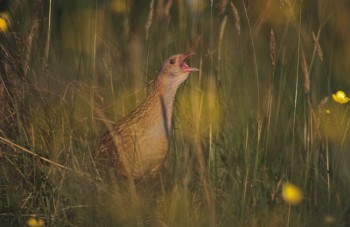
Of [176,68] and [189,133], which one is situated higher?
[176,68]

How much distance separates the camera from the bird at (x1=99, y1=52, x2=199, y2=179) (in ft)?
13.4

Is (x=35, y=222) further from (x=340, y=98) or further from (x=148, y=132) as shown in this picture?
(x=340, y=98)

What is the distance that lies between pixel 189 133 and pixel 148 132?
A: 0.84 feet

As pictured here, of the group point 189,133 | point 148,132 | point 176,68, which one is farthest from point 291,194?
point 176,68

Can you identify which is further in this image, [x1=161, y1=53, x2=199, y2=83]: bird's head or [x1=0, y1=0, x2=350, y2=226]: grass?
[x1=161, y1=53, x2=199, y2=83]: bird's head

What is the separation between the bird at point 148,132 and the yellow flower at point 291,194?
760mm

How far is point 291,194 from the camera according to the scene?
346 centimetres

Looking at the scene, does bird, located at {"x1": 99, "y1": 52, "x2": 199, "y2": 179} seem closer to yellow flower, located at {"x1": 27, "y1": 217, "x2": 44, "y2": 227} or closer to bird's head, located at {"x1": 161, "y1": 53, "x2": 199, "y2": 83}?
bird's head, located at {"x1": 161, "y1": 53, "x2": 199, "y2": 83}

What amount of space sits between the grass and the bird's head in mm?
105

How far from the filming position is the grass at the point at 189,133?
3523mm

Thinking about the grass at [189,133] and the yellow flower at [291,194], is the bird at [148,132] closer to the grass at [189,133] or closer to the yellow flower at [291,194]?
the grass at [189,133]

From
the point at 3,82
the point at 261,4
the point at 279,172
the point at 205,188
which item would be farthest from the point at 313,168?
the point at 261,4

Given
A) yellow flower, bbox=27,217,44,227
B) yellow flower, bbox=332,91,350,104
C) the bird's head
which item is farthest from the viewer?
the bird's head

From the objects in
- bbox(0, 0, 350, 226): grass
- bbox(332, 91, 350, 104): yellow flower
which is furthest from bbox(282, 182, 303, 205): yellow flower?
bbox(332, 91, 350, 104): yellow flower
